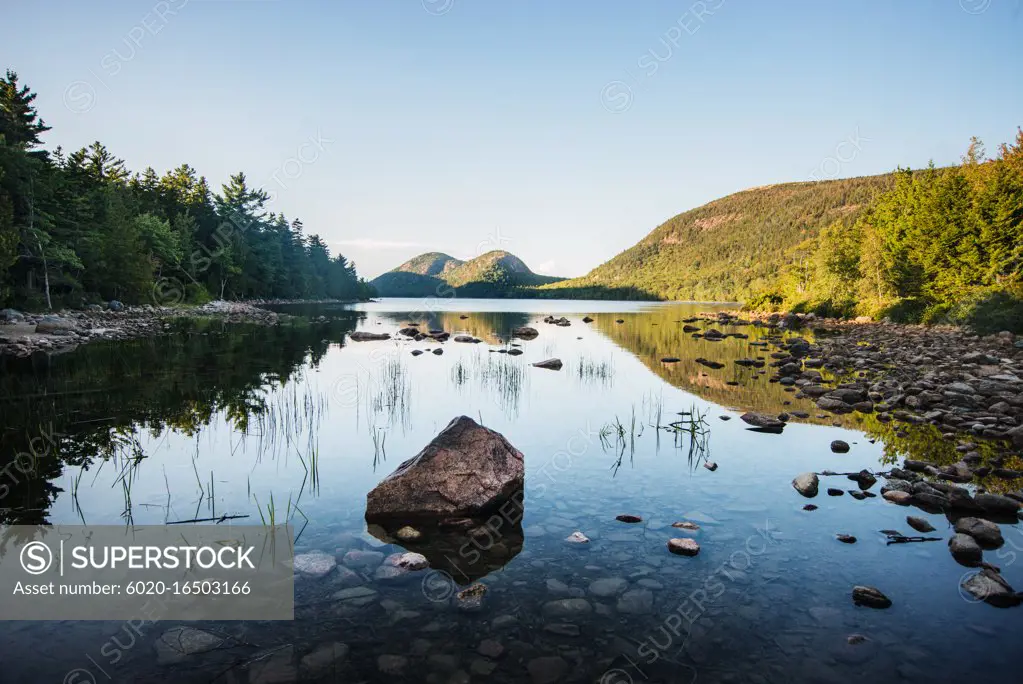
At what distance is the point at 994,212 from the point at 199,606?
208ft

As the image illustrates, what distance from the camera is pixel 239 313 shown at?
245ft

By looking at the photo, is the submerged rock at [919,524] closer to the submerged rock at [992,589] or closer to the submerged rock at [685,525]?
the submerged rock at [992,589]

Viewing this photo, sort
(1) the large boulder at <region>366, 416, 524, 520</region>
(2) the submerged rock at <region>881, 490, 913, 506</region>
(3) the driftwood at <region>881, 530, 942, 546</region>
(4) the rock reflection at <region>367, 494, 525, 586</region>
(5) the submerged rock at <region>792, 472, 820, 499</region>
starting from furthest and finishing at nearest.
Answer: (5) the submerged rock at <region>792, 472, 820, 499</region> → (2) the submerged rock at <region>881, 490, 913, 506</region> → (1) the large boulder at <region>366, 416, 524, 520</region> → (3) the driftwood at <region>881, 530, 942, 546</region> → (4) the rock reflection at <region>367, 494, 525, 586</region>

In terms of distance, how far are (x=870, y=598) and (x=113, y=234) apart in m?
77.0

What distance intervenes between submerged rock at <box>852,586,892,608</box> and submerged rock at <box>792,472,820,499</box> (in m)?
3.51

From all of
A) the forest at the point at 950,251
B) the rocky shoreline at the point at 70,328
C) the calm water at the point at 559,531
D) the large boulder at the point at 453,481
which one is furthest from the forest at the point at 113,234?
the forest at the point at 950,251

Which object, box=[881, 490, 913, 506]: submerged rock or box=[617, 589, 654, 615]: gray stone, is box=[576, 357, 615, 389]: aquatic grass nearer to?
box=[881, 490, 913, 506]: submerged rock

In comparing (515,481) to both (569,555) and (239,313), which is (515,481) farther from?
(239,313)

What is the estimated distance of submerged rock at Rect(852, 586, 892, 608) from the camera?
616 cm

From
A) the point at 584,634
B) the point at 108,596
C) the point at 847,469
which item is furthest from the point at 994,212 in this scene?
the point at 108,596

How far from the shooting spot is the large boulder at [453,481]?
865 centimetres

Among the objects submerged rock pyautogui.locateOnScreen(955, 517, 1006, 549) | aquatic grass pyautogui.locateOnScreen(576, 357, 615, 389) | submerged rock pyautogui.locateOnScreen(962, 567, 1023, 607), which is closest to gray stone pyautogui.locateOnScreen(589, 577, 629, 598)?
submerged rock pyautogui.locateOnScreen(962, 567, 1023, 607)

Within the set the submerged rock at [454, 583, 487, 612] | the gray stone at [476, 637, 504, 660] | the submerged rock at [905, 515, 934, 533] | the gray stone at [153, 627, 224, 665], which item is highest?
the submerged rock at [905, 515, 934, 533]

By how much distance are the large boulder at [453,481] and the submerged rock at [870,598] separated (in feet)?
16.8
